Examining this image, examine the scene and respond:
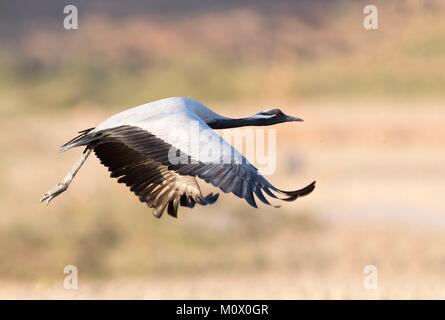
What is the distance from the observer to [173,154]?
448 inches

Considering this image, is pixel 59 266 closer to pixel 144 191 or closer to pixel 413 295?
pixel 413 295

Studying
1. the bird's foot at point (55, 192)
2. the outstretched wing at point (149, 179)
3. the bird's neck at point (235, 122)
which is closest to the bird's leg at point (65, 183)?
the bird's foot at point (55, 192)

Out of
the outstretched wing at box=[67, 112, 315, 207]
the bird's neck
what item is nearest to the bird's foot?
the outstretched wing at box=[67, 112, 315, 207]

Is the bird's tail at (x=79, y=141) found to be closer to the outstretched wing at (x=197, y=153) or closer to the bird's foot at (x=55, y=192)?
the outstretched wing at (x=197, y=153)

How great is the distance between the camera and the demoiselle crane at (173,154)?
11.0 m

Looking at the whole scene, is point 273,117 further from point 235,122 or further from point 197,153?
point 197,153

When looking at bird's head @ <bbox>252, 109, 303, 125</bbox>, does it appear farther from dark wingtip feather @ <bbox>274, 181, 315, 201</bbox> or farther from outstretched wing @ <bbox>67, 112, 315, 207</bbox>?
dark wingtip feather @ <bbox>274, 181, 315, 201</bbox>

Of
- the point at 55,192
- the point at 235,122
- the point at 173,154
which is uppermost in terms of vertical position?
the point at 235,122

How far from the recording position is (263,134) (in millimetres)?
12664

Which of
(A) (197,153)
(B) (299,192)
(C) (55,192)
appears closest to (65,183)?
(C) (55,192)

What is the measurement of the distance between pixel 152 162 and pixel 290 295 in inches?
127

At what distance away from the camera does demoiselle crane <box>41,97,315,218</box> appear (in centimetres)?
1097

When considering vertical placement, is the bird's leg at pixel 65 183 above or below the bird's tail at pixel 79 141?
below

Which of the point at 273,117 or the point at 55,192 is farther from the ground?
the point at 273,117
